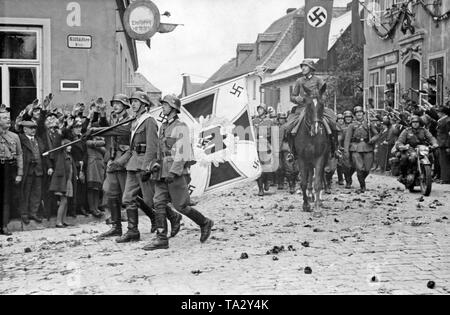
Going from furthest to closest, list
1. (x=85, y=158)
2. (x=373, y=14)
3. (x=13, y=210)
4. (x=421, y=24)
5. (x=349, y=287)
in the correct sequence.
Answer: (x=373, y=14)
(x=421, y=24)
(x=85, y=158)
(x=13, y=210)
(x=349, y=287)

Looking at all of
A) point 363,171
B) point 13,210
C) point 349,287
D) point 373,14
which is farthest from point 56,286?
point 373,14

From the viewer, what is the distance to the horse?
1170 cm

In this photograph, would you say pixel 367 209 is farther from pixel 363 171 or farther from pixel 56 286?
pixel 56 286

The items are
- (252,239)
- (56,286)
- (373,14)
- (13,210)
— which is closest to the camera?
(56,286)

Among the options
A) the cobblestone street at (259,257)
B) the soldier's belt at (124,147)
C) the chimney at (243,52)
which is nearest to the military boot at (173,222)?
the cobblestone street at (259,257)

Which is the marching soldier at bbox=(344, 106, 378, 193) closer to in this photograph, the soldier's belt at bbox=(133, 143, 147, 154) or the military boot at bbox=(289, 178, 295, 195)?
the military boot at bbox=(289, 178, 295, 195)

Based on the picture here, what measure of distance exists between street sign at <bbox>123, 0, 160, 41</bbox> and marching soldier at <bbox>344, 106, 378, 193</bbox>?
206 inches

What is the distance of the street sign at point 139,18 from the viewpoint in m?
13.2

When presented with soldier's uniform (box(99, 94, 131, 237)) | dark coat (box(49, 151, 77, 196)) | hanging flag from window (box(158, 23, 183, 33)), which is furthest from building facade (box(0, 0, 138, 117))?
soldier's uniform (box(99, 94, 131, 237))

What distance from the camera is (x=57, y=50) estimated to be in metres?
14.2

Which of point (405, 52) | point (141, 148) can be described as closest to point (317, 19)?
point (141, 148)

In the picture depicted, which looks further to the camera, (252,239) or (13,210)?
(13,210)

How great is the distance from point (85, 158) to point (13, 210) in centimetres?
154
